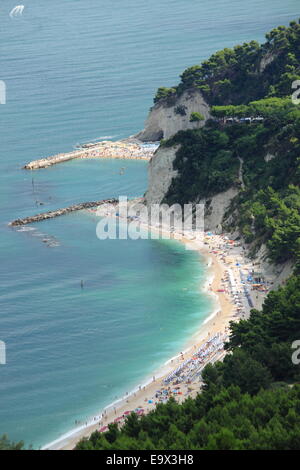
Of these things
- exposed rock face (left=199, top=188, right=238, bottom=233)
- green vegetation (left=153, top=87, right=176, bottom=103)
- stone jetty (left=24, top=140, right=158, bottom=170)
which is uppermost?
green vegetation (left=153, top=87, right=176, bottom=103)

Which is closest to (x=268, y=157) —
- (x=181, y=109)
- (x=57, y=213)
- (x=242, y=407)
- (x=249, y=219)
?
(x=249, y=219)

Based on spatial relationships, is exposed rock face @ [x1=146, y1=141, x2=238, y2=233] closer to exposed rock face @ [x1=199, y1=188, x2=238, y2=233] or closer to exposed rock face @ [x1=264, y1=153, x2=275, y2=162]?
exposed rock face @ [x1=199, y1=188, x2=238, y2=233]

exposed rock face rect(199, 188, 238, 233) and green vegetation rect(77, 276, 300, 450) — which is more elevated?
green vegetation rect(77, 276, 300, 450)

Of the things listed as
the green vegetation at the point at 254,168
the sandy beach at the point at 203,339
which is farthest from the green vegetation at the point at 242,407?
the green vegetation at the point at 254,168

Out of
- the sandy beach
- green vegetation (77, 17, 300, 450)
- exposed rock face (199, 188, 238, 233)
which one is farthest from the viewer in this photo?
exposed rock face (199, 188, 238, 233)

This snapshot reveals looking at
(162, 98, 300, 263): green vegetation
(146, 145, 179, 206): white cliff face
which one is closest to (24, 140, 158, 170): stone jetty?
(146, 145, 179, 206): white cliff face

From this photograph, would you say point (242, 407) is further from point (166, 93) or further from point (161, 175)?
point (166, 93)

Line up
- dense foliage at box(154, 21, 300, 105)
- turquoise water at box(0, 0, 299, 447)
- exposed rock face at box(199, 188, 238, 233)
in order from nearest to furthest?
turquoise water at box(0, 0, 299, 447), exposed rock face at box(199, 188, 238, 233), dense foliage at box(154, 21, 300, 105)
